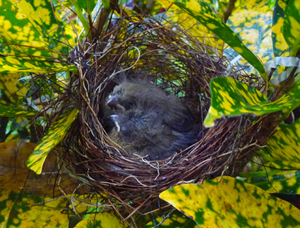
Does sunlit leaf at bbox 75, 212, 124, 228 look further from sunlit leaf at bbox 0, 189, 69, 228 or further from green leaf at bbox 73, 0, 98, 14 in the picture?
green leaf at bbox 73, 0, 98, 14

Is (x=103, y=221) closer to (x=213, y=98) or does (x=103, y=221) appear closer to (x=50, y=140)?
(x=50, y=140)

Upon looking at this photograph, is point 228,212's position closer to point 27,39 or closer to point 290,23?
point 290,23

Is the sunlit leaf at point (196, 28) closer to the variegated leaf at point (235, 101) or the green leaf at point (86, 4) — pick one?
the green leaf at point (86, 4)

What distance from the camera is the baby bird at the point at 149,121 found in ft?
4.82

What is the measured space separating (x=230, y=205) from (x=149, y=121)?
811mm

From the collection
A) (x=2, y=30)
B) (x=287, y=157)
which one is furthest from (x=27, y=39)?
(x=287, y=157)

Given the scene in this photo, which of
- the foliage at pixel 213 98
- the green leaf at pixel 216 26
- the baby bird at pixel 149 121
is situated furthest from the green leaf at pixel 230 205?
the baby bird at pixel 149 121

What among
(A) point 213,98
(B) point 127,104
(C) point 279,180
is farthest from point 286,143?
(B) point 127,104

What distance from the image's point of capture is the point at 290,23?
2.40 ft

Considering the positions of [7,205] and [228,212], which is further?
[7,205]

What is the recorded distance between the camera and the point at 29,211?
102 centimetres

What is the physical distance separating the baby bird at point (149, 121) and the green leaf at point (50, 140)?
1.40 feet

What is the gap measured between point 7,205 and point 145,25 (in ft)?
2.76

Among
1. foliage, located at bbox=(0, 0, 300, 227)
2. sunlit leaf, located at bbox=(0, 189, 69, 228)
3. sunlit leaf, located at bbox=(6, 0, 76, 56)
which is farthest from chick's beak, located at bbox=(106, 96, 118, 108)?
sunlit leaf, located at bbox=(0, 189, 69, 228)
